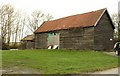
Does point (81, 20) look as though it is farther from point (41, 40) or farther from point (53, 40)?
point (41, 40)

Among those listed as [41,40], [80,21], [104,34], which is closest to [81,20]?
[80,21]

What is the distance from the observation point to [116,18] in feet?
219

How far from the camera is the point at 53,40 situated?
48.0 metres

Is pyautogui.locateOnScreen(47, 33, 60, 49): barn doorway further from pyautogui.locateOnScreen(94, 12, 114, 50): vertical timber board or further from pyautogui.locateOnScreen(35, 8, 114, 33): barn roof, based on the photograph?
pyautogui.locateOnScreen(94, 12, 114, 50): vertical timber board

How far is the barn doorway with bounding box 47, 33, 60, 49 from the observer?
153ft

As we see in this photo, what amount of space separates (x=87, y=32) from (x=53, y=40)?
10586 millimetres

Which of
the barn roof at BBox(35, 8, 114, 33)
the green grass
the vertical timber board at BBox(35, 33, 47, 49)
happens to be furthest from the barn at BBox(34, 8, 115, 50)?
the green grass

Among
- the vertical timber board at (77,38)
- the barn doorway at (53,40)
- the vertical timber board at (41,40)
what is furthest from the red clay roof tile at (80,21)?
the vertical timber board at (41,40)

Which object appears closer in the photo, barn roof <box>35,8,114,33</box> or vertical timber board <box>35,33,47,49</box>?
barn roof <box>35,8,114,33</box>

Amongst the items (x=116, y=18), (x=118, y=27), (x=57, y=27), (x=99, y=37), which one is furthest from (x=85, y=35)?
(x=116, y=18)

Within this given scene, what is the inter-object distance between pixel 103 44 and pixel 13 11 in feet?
111

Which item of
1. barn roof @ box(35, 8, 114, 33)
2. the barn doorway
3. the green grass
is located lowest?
the green grass

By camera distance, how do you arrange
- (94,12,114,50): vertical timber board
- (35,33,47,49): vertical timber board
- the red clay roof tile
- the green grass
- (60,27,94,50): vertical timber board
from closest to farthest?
1. the green grass
2. (94,12,114,50): vertical timber board
3. (60,27,94,50): vertical timber board
4. the red clay roof tile
5. (35,33,47,49): vertical timber board

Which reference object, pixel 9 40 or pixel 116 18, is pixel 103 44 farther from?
pixel 9 40
